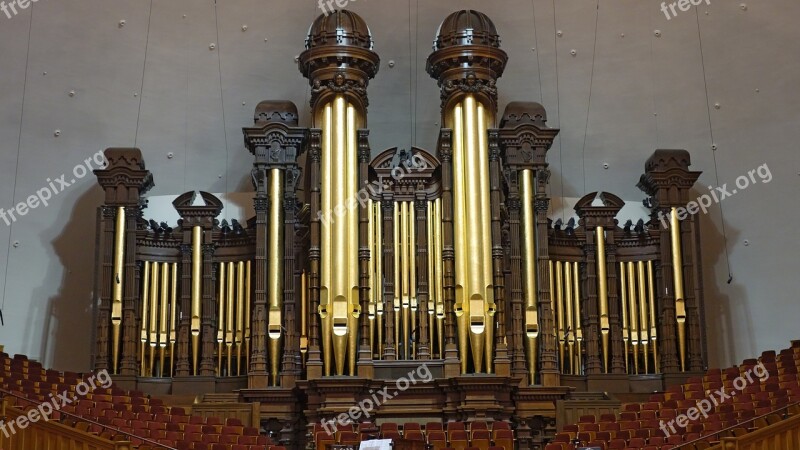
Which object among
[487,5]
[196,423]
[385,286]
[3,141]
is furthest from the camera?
[487,5]

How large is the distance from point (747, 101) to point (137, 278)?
23.8 ft

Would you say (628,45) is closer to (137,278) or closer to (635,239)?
(635,239)

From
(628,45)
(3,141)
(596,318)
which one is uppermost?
(628,45)

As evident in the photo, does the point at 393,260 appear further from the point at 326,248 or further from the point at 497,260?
the point at 497,260

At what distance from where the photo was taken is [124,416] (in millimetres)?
11961

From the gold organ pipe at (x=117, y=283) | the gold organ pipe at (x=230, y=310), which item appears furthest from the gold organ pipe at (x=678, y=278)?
the gold organ pipe at (x=117, y=283)

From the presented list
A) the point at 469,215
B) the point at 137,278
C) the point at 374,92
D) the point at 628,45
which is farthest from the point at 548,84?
the point at 137,278

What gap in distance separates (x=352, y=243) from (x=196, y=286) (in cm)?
177

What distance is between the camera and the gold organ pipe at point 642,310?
14.1 metres

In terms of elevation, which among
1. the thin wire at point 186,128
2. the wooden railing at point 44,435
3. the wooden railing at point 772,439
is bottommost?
the wooden railing at point 772,439

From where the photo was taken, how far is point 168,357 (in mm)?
13977

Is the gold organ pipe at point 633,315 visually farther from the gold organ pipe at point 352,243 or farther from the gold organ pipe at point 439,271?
the gold organ pipe at point 352,243

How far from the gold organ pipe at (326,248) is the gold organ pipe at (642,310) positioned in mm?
3336

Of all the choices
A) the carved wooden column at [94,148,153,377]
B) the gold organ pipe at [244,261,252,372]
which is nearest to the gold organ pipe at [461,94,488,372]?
the gold organ pipe at [244,261,252,372]
